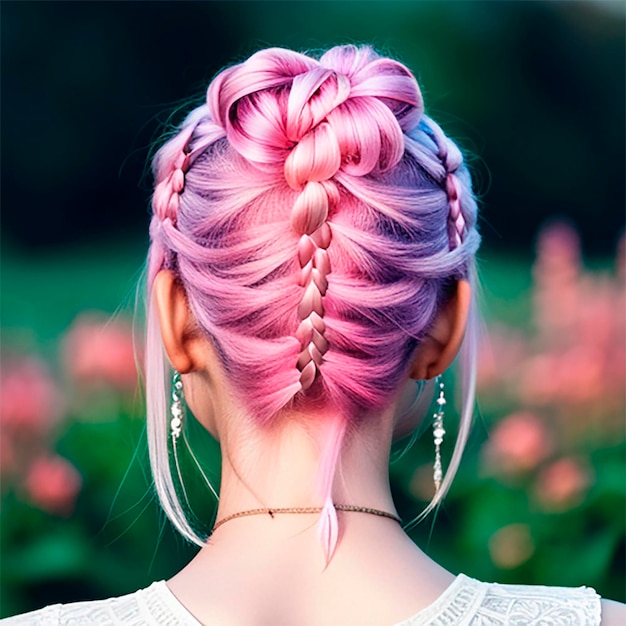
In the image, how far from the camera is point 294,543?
109cm

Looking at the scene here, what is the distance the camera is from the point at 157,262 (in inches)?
48.8

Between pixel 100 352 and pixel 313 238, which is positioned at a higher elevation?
pixel 313 238

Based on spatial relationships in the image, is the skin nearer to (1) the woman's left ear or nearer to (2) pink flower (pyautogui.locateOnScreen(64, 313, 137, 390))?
(1) the woman's left ear

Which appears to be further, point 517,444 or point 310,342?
point 517,444

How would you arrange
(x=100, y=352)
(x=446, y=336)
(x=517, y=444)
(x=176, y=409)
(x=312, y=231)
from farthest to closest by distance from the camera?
A: (x=517, y=444), (x=100, y=352), (x=176, y=409), (x=446, y=336), (x=312, y=231)

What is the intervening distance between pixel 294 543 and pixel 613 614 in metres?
0.36

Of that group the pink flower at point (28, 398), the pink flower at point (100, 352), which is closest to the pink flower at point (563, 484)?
the pink flower at point (100, 352)

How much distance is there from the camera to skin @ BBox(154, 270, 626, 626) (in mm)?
1073

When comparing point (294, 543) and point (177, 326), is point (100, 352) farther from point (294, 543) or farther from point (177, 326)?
point (294, 543)

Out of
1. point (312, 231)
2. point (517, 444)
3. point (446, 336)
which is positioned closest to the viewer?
point (312, 231)

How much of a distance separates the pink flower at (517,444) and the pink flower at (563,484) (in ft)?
0.13

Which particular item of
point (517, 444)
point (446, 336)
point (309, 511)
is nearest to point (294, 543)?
point (309, 511)

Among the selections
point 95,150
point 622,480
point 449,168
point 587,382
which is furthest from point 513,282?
point 449,168

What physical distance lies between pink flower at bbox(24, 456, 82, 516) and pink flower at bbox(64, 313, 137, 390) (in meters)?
0.20
